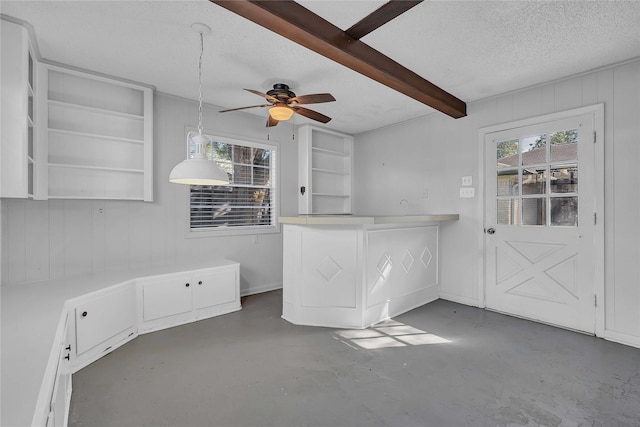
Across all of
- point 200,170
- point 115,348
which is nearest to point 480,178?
point 200,170

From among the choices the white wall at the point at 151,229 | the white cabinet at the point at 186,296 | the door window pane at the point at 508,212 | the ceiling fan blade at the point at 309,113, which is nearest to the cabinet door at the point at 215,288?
the white cabinet at the point at 186,296

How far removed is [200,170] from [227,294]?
178cm

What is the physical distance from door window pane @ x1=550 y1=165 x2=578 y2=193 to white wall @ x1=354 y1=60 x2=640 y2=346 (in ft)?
0.82

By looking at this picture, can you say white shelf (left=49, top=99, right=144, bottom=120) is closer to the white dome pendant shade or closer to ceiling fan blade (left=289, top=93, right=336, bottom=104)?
the white dome pendant shade

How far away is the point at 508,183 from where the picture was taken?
11.8 ft

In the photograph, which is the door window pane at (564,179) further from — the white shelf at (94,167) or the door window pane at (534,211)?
the white shelf at (94,167)

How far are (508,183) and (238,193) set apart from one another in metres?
3.49

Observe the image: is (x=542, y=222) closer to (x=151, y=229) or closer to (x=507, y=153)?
(x=507, y=153)

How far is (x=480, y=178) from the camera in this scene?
149 inches

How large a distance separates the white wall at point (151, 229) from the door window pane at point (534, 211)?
3.11m

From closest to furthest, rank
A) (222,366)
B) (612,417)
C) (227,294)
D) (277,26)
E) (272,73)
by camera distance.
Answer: (612,417) < (277,26) < (222,366) < (272,73) < (227,294)

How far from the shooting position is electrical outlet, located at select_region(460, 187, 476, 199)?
3867 millimetres

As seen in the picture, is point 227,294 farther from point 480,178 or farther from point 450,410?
point 480,178

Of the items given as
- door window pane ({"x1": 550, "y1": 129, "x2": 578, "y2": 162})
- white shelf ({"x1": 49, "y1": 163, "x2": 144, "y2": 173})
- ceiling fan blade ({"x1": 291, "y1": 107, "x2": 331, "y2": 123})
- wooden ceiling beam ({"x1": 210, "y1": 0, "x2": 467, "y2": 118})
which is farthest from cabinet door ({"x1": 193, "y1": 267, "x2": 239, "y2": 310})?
door window pane ({"x1": 550, "y1": 129, "x2": 578, "y2": 162})
